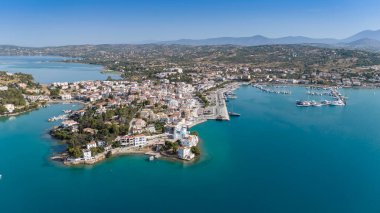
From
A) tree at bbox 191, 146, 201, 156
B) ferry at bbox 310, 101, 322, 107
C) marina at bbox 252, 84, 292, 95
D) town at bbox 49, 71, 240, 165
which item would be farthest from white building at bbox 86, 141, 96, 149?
marina at bbox 252, 84, 292, 95

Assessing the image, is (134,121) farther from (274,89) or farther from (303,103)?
(274,89)

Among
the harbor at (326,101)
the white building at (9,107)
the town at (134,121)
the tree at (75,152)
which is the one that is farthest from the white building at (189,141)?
the white building at (9,107)

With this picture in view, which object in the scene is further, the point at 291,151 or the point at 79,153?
the point at 291,151

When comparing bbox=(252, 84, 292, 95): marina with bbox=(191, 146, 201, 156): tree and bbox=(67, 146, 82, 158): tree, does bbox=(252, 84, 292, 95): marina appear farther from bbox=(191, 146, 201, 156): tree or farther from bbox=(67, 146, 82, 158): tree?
bbox=(67, 146, 82, 158): tree

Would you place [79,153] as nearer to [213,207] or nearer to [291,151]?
[213,207]

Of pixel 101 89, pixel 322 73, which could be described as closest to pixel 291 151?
pixel 101 89

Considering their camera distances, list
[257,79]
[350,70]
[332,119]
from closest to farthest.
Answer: [332,119]
[257,79]
[350,70]
